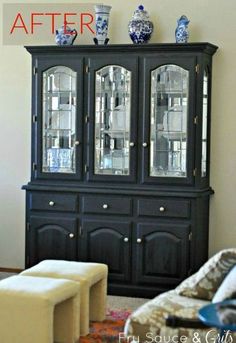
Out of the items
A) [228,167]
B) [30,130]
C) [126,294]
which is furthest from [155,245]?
[30,130]

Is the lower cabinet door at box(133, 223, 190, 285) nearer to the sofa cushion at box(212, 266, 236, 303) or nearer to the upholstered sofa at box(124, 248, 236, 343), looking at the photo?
the upholstered sofa at box(124, 248, 236, 343)

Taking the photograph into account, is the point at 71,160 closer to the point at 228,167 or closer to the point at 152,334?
the point at 228,167

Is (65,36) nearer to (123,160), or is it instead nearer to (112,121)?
(112,121)

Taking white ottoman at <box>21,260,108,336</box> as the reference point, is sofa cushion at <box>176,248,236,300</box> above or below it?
above

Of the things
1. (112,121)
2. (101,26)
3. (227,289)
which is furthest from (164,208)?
(227,289)

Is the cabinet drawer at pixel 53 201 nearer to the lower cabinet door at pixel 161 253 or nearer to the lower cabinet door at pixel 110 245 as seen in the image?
the lower cabinet door at pixel 110 245

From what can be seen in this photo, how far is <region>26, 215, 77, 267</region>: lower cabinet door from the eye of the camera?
18.5ft

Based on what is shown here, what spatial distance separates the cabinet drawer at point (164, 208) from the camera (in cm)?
533

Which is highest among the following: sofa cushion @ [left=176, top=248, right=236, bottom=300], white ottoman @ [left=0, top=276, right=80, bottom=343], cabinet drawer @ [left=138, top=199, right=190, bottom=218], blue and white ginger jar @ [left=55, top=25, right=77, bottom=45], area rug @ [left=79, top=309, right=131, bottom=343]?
blue and white ginger jar @ [left=55, top=25, right=77, bottom=45]

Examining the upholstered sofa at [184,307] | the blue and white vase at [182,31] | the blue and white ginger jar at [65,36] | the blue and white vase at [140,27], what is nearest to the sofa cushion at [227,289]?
the upholstered sofa at [184,307]

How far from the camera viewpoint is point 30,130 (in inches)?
241

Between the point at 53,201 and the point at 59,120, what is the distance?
0.69m

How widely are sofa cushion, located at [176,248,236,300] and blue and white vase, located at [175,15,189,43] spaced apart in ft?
6.98

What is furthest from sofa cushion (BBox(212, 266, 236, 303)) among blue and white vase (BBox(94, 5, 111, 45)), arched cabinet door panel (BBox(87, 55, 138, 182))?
blue and white vase (BBox(94, 5, 111, 45))
